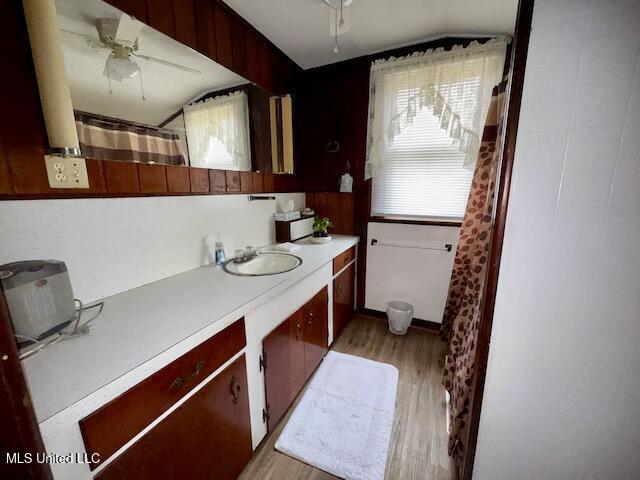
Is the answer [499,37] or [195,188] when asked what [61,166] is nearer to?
[195,188]

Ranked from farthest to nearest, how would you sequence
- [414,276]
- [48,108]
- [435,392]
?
1. [414,276]
2. [435,392]
3. [48,108]

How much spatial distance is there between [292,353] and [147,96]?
4.91 feet

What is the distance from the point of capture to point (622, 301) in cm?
62

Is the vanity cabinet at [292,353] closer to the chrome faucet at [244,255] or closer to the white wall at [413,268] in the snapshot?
the chrome faucet at [244,255]

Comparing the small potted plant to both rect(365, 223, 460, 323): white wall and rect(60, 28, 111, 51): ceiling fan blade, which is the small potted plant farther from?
rect(60, 28, 111, 51): ceiling fan blade

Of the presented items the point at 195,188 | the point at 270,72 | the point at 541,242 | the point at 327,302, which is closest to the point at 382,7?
the point at 270,72

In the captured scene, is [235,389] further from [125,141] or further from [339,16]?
[339,16]

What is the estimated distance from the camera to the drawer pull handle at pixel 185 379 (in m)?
0.75

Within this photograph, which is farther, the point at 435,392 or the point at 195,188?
the point at 435,392

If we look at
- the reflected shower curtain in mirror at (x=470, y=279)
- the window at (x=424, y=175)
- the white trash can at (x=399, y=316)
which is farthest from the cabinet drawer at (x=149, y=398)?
the window at (x=424, y=175)

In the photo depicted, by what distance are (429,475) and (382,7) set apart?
8.57 feet

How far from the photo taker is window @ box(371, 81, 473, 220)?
201cm

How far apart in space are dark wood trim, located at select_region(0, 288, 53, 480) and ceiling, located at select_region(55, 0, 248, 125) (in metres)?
0.95

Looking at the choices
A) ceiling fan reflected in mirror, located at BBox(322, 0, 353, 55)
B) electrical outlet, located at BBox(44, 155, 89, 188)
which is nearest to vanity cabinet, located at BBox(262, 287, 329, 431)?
electrical outlet, located at BBox(44, 155, 89, 188)
